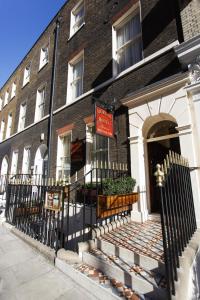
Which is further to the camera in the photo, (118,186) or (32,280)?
(118,186)

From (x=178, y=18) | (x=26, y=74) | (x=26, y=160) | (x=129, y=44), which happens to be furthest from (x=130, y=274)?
(x=26, y=74)

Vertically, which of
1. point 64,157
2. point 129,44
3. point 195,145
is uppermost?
point 129,44

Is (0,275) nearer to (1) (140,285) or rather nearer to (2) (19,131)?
(1) (140,285)

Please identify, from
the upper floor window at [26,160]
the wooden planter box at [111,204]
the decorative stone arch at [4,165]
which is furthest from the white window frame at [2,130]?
the wooden planter box at [111,204]

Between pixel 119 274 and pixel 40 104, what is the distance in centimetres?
1093

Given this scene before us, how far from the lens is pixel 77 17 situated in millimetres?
10086

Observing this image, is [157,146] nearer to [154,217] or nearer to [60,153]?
[154,217]

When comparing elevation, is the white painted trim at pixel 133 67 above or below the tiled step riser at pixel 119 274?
above

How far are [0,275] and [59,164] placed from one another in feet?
18.5

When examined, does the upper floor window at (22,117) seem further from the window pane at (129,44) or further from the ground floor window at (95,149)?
the window pane at (129,44)

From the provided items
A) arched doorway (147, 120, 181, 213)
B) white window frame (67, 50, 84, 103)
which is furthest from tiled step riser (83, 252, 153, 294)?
white window frame (67, 50, 84, 103)

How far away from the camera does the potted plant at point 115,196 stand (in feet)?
12.6

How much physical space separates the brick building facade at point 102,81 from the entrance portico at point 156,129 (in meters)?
0.03

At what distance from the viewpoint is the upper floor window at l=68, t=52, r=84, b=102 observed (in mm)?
8969
